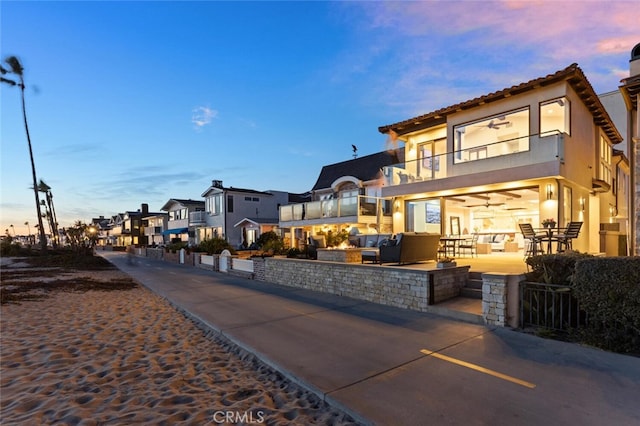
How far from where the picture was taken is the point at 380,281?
8.80m

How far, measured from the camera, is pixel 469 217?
1897cm

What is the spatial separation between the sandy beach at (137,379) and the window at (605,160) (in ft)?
55.9

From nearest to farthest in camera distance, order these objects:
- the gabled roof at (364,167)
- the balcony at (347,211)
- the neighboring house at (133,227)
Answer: the balcony at (347,211), the gabled roof at (364,167), the neighboring house at (133,227)

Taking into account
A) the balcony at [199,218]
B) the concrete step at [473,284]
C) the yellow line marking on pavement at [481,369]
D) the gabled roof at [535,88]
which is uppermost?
the gabled roof at [535,88]

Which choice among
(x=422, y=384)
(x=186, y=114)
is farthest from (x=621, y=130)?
(x=186, y=114)

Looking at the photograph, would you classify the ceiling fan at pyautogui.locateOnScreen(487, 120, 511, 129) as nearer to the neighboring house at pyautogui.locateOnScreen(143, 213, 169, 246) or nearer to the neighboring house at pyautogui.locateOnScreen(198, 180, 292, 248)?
the neighboring house at pyautogui.locateOnScreen(198, 180, 292, 248)

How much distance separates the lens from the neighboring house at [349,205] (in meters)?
20.2

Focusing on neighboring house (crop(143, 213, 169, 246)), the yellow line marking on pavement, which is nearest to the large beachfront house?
the yellow line marking on pavement

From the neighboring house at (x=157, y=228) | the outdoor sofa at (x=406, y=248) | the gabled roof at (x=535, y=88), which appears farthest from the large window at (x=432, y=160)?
the neighboring house at (x=157, y=228)

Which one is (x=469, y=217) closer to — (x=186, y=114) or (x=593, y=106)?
(x=593, y=106)

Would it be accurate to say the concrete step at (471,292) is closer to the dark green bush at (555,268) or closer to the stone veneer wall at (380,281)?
the stone veneer wall at (380,281)

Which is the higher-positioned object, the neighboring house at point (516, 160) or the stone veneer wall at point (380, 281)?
the neighboring house at point (516, 160)

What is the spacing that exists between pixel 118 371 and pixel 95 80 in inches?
679

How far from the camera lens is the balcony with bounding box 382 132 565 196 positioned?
34.7ft
